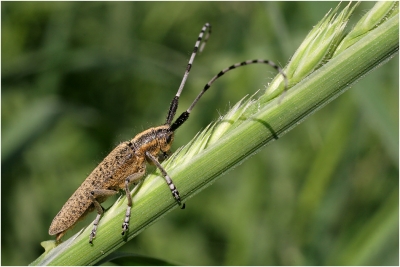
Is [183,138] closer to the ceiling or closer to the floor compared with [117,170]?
closer to the ceiling

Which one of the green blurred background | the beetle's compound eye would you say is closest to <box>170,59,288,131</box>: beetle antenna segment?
the beetle's compound eye

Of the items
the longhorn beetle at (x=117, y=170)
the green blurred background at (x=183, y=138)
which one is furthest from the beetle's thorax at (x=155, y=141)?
the green blurred background at (x=183, y=138)

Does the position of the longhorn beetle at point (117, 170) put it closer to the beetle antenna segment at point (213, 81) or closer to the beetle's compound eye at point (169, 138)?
the beetle's compound eye at point (169, 138)

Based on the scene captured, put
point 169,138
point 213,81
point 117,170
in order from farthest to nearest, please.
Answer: point 117,170 < point 169,138 < point 213,81

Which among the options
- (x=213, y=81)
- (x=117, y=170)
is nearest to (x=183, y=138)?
(x=117, y=170)

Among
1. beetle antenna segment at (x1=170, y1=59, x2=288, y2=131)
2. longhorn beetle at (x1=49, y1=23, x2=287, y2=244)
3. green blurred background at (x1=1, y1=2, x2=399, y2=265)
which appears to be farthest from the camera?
green blurred background at (x1=1, y1=2, x2=399, y2=265)

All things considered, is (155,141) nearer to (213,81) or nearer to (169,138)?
(169,138)

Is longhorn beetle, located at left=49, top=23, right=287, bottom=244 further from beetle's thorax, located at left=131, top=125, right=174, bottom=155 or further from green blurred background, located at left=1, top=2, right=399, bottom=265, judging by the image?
green blurred background, located at left=1, top=2, right=399, bottom=265

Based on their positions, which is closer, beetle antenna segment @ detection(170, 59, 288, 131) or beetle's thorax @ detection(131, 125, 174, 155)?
beetle antenna segment @ detection(170, 59, 288, 131)
